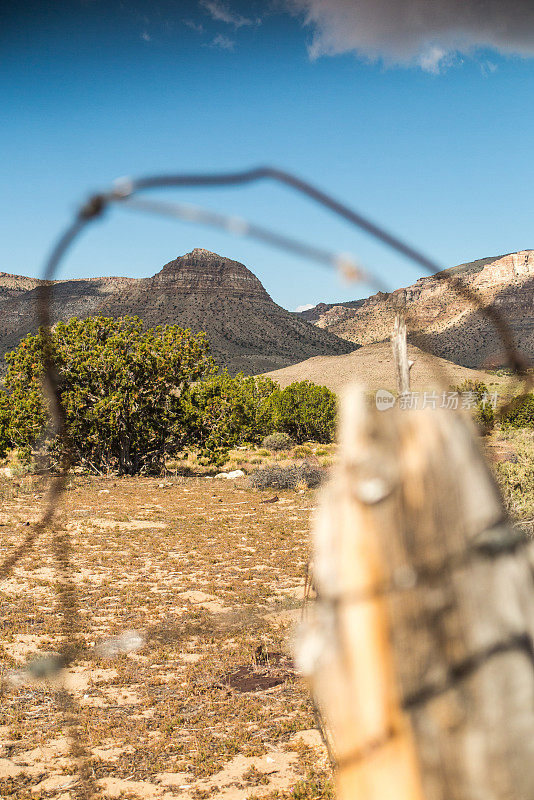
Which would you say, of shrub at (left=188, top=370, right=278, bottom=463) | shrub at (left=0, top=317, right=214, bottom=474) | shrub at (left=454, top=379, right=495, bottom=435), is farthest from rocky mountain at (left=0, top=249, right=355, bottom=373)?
shrub at (left=454, top=379, right=495, bottom=435)

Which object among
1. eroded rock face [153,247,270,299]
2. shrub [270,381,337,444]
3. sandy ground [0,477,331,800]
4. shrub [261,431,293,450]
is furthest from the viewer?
eroded rock face [153,247,270,299]

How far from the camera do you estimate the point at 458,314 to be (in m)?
12.1

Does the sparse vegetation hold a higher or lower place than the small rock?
higher

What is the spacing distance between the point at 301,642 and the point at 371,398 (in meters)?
0.36

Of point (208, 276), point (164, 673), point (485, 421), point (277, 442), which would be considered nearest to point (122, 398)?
point (277, 442)

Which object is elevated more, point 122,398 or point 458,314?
point 458,314

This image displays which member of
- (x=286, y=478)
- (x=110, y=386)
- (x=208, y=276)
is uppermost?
(x=208, y=276)

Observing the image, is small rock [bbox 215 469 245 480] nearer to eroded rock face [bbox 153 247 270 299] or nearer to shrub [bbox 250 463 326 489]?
shrub [bbox 250 463 326 489]

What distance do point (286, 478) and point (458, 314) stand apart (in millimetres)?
13315

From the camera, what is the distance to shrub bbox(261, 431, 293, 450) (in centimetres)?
3747

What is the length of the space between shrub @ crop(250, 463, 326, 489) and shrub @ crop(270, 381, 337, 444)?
568 inches

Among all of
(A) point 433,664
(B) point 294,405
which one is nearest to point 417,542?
(A) point 433,664

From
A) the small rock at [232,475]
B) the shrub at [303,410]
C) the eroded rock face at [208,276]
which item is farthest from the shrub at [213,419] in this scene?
the eroded rock face at [208,276]

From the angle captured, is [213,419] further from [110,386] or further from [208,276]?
[208,276]
